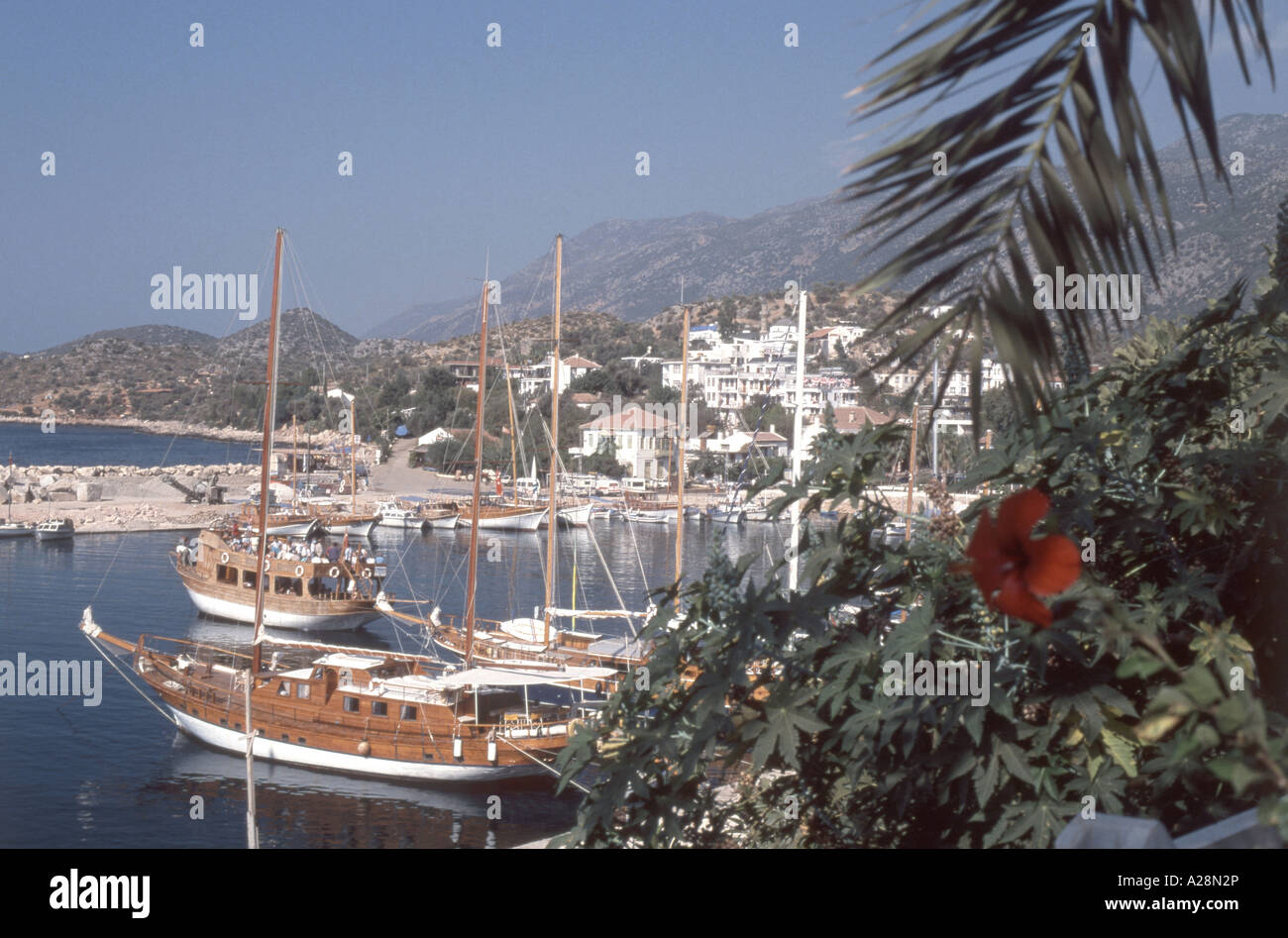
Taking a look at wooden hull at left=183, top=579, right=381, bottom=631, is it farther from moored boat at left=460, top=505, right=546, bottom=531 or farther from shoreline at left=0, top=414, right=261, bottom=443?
shoreline at left=0, top=414, right=261, bottom=443

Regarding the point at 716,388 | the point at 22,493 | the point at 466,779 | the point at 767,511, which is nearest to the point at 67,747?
the point at 466,779

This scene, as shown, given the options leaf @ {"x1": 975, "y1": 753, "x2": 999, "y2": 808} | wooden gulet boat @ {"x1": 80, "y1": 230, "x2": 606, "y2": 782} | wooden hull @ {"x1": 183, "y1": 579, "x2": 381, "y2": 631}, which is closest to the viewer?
leaf @ {"x1": 975, "y1": 753, "x2": 999, "y2": 808}

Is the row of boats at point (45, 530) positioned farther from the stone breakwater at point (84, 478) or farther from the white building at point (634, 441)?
the white building at point (634, 441)

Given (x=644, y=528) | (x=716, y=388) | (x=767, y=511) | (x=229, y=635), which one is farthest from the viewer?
(x=716, y=388)

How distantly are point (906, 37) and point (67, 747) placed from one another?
63.1 feet

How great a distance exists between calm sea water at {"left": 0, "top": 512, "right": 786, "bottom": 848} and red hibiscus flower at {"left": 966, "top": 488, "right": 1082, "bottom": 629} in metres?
7.64

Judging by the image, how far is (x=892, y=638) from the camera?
7.29ft

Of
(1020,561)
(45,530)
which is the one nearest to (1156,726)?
(1020,561)

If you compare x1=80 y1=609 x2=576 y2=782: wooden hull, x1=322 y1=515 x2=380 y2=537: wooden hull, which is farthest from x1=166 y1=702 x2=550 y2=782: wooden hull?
x1=322 y1=515 x2=380 y2=537: wooden hull

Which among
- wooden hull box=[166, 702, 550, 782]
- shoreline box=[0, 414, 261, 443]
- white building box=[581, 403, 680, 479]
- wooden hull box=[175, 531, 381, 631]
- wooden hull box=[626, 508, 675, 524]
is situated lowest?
wooden hull box=[166, 702, 550, 782]

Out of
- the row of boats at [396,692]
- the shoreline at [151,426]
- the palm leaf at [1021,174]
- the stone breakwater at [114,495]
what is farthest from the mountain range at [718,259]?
the shoreline at [151,426]

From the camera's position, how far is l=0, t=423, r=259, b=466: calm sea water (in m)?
61.8

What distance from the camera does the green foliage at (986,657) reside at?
7.11ft
